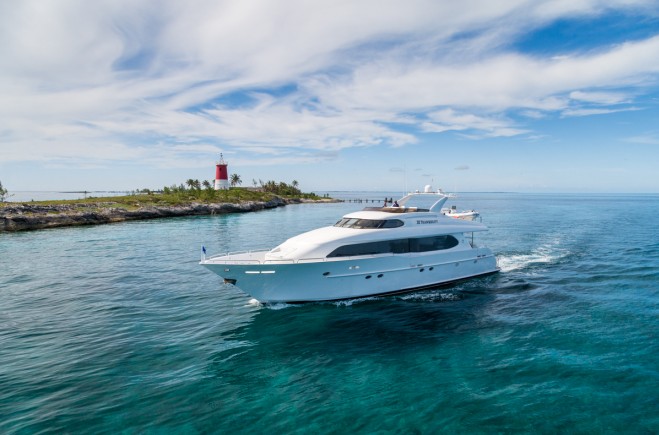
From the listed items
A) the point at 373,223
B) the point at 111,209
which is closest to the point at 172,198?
the point at 111,209

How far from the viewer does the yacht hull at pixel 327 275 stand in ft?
49.7

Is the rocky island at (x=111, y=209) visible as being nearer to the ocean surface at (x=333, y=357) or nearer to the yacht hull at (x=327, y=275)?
the ocean surface at (x=333, y=357)

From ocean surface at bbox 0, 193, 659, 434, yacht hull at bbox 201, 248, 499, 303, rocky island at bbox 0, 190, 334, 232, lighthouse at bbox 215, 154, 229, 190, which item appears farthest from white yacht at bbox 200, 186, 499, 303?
lighthouse at bbox 215, 154, 229, 190

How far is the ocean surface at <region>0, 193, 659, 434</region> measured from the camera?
8.62 metres

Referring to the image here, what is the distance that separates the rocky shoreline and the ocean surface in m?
30.3

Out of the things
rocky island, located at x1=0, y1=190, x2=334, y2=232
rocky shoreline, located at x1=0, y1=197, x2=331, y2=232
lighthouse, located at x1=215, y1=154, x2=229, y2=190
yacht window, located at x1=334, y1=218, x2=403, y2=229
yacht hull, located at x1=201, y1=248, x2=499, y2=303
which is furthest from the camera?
lighthouse, located at x1=215, y1=154, x2=229, y2=190

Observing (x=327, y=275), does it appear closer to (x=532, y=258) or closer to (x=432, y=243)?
(x=432, y=243)

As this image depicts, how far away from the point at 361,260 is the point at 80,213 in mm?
50762

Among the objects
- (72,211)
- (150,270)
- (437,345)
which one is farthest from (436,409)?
(72,211)

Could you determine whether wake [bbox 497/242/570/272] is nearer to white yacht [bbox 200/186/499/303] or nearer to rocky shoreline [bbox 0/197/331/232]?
white yacht [bbox 200/186/499/303]

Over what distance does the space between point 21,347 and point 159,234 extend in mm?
29358

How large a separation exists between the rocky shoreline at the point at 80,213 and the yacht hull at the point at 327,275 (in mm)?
44950

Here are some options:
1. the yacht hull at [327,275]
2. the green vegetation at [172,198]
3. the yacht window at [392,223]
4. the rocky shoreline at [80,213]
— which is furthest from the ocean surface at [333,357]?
the green vegetation at [172,198]

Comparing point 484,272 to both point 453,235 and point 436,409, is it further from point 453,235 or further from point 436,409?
point 436,409
